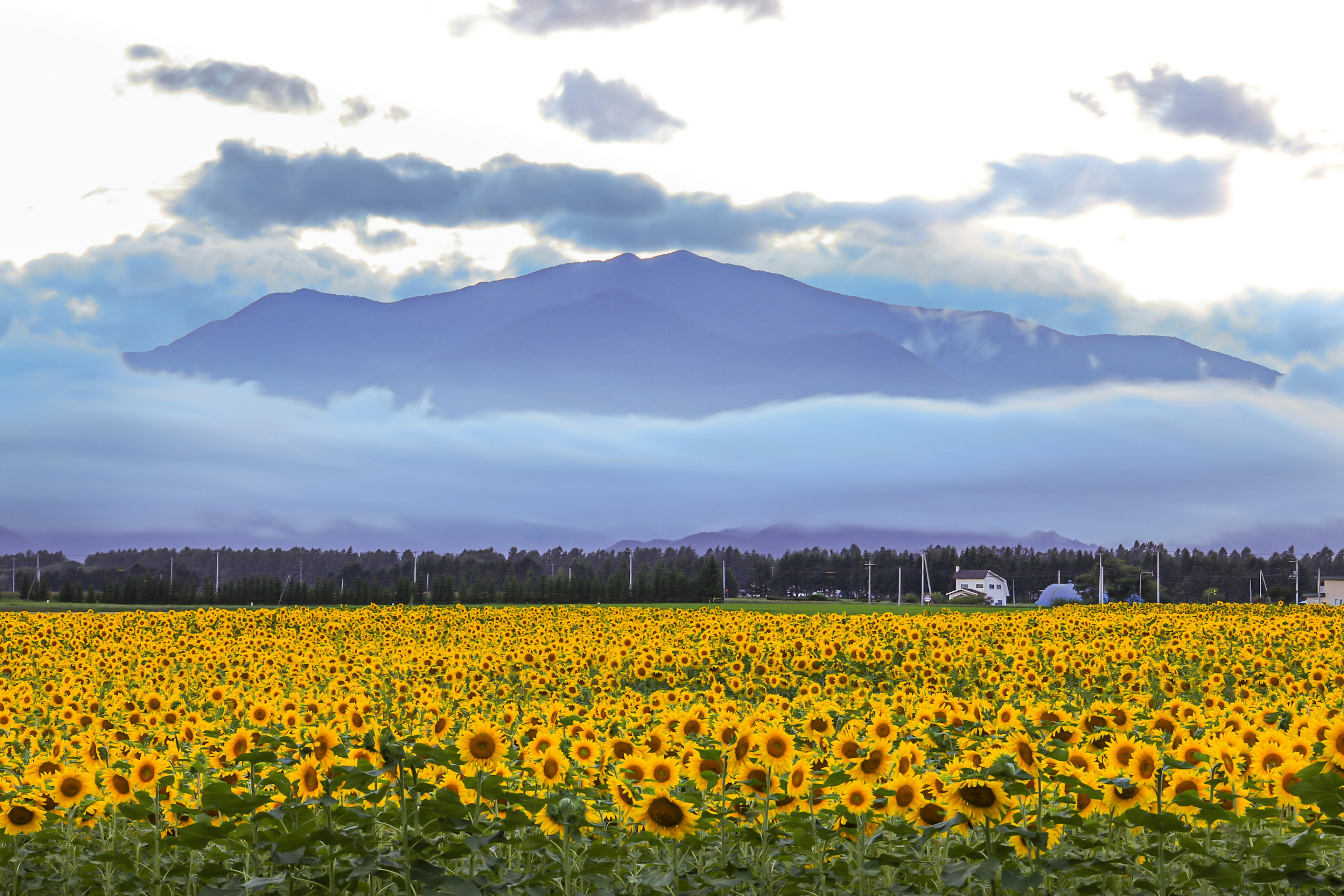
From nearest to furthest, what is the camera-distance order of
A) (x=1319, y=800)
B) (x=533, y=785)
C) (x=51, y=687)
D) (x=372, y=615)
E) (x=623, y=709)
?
(x=1319, y=800)
(x=533, y=785)
(x=623, y=709)
(x=51, y=687)
(x=372, y=615)

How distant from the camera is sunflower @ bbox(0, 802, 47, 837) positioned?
726cm

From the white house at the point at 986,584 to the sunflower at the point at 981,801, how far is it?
627 feet

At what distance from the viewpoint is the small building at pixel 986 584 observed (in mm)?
190500

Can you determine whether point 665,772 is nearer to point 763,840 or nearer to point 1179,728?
point 763,840

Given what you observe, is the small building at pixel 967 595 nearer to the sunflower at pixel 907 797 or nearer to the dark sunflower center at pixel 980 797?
the sunflower at pixel 907 797

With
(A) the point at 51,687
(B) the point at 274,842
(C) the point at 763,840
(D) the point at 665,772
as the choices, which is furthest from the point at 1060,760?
(A) the point at 51,687

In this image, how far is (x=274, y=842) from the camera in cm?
665

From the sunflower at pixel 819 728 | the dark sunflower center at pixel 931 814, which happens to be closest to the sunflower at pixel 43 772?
the sunflower at pixel 819 728

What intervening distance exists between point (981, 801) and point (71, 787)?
640 cm

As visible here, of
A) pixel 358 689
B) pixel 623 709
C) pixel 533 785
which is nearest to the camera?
pixel 533 785

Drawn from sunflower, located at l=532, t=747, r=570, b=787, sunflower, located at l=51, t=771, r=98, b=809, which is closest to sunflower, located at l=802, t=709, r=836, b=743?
sunflower, located at l=532, t=747, r=570, b=787

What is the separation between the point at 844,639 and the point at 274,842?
1624 centimetres

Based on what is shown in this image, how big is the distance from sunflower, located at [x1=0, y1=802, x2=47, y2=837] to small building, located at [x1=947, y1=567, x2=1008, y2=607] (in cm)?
19114

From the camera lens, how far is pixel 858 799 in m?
6.42
